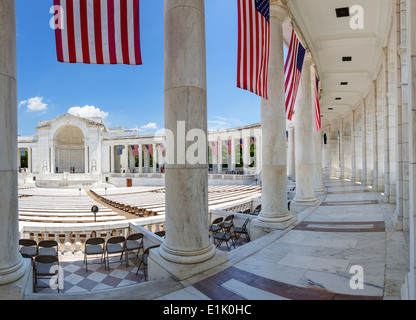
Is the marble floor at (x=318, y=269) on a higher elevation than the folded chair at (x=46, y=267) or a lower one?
higher

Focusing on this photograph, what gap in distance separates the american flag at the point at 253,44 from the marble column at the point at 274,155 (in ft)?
6.14

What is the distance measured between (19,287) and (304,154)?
1611cm

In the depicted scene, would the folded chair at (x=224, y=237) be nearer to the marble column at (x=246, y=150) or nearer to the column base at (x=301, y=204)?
the column base at (x=301, y=204)

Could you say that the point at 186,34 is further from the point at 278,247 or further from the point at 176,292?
the point at 278,247

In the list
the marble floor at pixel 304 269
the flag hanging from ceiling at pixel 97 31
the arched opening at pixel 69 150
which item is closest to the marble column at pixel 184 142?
the marble floor at pixel 304 269

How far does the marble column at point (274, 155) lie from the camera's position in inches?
456

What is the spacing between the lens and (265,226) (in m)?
11.4

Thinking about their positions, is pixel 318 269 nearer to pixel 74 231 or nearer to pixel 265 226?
pixel 265 226

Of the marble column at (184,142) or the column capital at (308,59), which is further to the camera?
the column capital at (308,59)

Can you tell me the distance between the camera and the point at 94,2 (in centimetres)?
808

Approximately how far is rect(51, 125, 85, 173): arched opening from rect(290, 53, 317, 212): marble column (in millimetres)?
96613

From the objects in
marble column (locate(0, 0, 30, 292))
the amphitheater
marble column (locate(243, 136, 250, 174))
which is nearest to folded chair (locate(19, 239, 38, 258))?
the amphitheater
